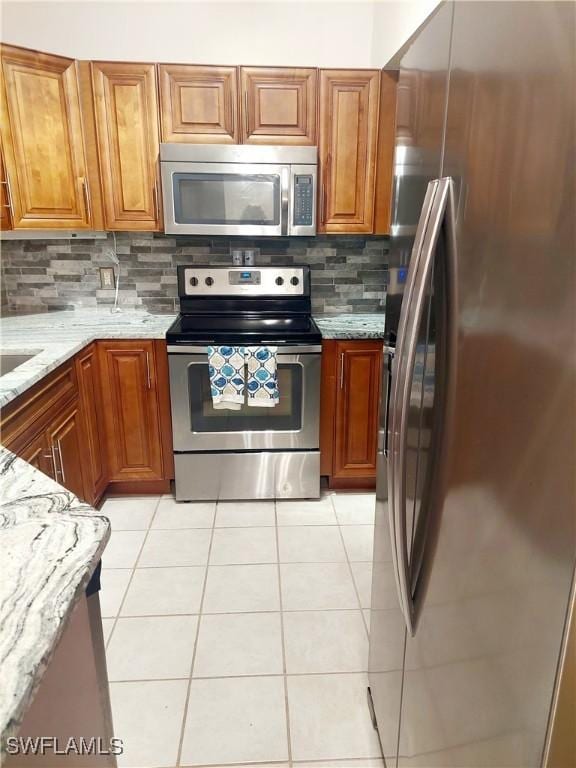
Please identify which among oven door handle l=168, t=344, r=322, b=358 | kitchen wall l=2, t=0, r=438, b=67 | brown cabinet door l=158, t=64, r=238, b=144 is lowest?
oven door handle l=168, t=344, r=322, b=358

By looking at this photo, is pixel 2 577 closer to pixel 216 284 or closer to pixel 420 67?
pixel 420 67

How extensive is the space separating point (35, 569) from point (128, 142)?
2.41 meters

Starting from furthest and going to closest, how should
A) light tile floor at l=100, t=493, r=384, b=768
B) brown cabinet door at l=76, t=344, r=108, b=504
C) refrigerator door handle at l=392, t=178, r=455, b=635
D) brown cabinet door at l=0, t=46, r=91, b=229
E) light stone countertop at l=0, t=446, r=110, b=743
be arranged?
brown cabinet door at l=76, t=344, r=108, b=504
brown cabinet door at l=0, t=46, r=91, b=229
light tile floor at l=100, t=493, r=384, b=768
refrigerator door handle at l=392, t=178, r=455, b=635
light stone countertop at l=0, t=446, r=110, b=743

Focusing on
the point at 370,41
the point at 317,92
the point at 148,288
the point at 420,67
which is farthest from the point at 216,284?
the point at 420,67

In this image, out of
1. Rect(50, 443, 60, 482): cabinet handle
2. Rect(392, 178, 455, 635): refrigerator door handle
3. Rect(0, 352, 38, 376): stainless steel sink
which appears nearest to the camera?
Rect(392, 178, 455, 635): refrigerator door handle

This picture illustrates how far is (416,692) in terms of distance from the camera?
3.65 ft

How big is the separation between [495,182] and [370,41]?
264 cm

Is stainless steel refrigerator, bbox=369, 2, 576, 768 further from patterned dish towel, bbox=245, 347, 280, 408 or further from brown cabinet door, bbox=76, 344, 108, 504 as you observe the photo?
brown cabinet door, bbox=76, 344, 108, 504

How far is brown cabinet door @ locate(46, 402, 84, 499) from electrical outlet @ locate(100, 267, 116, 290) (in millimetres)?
956

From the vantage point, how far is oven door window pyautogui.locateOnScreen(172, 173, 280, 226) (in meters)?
2.58

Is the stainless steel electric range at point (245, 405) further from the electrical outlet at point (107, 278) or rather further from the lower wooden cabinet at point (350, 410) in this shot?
the electrical outlet at point (107, 278)

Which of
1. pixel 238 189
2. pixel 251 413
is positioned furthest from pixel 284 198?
pixel 251 413

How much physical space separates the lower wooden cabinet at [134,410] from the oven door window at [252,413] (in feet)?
0.60

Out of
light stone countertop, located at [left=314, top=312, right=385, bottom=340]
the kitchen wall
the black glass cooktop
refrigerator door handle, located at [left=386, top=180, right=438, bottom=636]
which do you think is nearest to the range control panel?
the black glass cooktop
